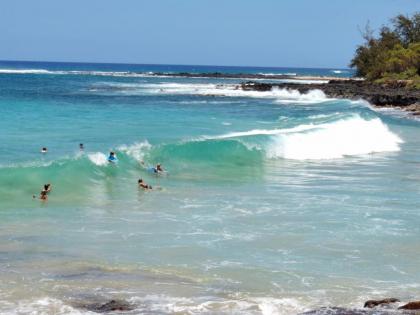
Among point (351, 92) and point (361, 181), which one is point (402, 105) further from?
point (361, 181)

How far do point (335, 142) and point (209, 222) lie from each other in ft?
58.6

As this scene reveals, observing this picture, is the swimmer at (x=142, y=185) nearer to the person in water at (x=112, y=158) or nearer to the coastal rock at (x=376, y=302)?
the person in water at (x=112, y=158)

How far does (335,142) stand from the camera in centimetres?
3284

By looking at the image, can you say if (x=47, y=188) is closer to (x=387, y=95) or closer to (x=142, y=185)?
(x=142, y=185)

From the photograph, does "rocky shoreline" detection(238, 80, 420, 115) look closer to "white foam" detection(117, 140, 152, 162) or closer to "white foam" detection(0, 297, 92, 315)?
"white foam" detection(117, 140, 152, 162)

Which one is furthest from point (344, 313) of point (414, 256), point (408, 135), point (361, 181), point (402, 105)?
point (402, 105)

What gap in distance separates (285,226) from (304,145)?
15.6m

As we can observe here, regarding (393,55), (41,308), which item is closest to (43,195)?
(41,308)

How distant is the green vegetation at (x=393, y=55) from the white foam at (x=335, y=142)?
114ft

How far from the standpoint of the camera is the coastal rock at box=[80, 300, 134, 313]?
9.83 m

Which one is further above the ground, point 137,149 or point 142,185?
point 137,149

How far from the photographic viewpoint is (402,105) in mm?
57094

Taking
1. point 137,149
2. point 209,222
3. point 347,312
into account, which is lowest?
point 209,222

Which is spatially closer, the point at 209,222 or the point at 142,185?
the point at 209,222
